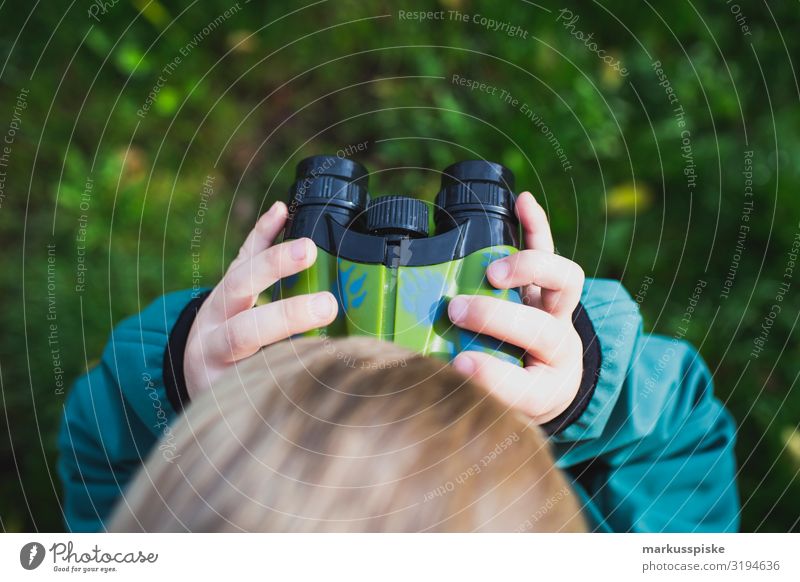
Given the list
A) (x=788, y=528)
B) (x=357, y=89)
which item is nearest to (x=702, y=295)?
(x=788, y=528)

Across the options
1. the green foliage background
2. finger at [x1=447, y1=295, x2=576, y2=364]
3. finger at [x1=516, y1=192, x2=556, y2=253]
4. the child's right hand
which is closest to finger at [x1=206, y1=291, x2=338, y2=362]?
the child's right hand

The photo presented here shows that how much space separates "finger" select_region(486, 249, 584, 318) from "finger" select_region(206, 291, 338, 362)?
0.14m

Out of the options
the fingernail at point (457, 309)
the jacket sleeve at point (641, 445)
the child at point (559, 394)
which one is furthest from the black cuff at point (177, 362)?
the jacket sleeve at point (641, 445)

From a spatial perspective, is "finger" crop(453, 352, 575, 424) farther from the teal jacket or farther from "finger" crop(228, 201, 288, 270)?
"finger" crop(228, 201, 288, 270)

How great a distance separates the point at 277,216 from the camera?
596 millimetres

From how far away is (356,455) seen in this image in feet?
1.39

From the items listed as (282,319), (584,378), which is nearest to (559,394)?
(584,378)

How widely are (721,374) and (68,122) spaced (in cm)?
110

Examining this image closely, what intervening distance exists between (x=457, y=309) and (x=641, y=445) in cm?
32

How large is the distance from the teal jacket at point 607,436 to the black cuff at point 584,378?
0.01 m

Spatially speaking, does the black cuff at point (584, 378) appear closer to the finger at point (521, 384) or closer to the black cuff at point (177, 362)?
the finger at point (521, 384)
